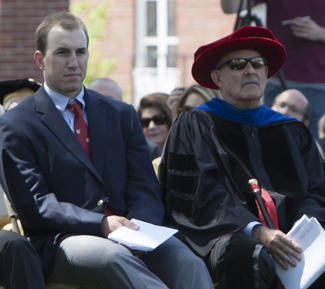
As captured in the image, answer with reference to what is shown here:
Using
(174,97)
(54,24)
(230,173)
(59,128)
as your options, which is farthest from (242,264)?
(174,97)

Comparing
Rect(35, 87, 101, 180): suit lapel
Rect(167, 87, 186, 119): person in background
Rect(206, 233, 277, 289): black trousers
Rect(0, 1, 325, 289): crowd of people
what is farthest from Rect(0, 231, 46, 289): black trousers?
Rect(167, 87, 186, 119): person in background

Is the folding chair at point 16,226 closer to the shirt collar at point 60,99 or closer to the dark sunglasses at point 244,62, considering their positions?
the shirt collar at point 60,99

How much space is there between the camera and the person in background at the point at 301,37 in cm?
772

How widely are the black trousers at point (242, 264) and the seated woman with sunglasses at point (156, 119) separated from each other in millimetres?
2448

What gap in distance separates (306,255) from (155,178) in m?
1.07

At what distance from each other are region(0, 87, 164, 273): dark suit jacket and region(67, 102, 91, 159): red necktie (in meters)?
0.05

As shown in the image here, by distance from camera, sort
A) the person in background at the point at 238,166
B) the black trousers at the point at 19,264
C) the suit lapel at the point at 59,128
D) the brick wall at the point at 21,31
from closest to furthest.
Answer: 1. the black trousers at the point at 19,264
2. the suit lapel at the point at 59,128
3. the person in background at the point at 238,166
4. the brick wall at the point at 21,31

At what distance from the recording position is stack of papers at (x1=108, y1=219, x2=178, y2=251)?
4.78 meters

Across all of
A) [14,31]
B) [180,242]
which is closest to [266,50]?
[180,242]

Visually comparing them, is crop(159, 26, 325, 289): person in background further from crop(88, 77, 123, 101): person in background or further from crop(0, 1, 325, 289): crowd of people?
crop(88, 77, 123, 101): person in background

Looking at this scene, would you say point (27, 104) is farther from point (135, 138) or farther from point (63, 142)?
point (135, 138)

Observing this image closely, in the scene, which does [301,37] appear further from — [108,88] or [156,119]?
[108,88]

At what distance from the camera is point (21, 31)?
1034 cm

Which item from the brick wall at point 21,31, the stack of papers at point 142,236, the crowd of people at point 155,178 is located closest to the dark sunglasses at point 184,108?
the crowd of people at point 155,178
